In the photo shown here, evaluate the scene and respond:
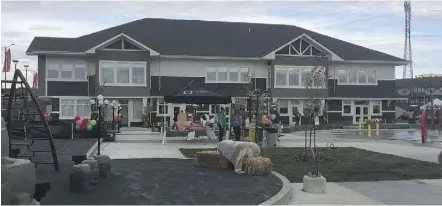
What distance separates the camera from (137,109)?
41219 millimetres

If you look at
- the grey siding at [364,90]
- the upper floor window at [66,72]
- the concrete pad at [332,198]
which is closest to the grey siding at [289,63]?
the grey siding at [364,90]

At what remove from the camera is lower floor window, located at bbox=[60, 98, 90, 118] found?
129 feet

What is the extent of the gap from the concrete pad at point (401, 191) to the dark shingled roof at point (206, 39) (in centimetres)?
3098

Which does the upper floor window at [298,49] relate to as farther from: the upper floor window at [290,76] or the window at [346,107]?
the window at [346,107]

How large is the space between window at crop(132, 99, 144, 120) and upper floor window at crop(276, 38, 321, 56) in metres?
12.5

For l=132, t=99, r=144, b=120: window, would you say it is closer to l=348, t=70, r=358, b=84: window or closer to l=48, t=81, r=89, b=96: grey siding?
l=48, t=81, r=89, b=96: grey siding

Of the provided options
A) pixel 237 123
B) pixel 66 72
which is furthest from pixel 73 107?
pixel 237 123

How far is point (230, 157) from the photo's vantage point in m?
13.2

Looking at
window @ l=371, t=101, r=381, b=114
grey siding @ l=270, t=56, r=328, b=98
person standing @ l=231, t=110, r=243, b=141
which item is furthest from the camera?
window @ l=371, t=101, r=381, b=114

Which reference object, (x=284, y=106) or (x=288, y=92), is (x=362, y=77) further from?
(x=284, y=106)

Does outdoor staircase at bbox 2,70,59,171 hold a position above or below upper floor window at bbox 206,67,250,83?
below

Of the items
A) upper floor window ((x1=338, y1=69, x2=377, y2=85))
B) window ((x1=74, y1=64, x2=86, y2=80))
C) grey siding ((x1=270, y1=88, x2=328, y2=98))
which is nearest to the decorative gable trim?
upper floor window ((x1=338, y1=69, x2=377, y2=85))

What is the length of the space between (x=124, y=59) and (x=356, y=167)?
93.7ft

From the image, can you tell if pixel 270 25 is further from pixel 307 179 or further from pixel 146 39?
pixel 307 179
